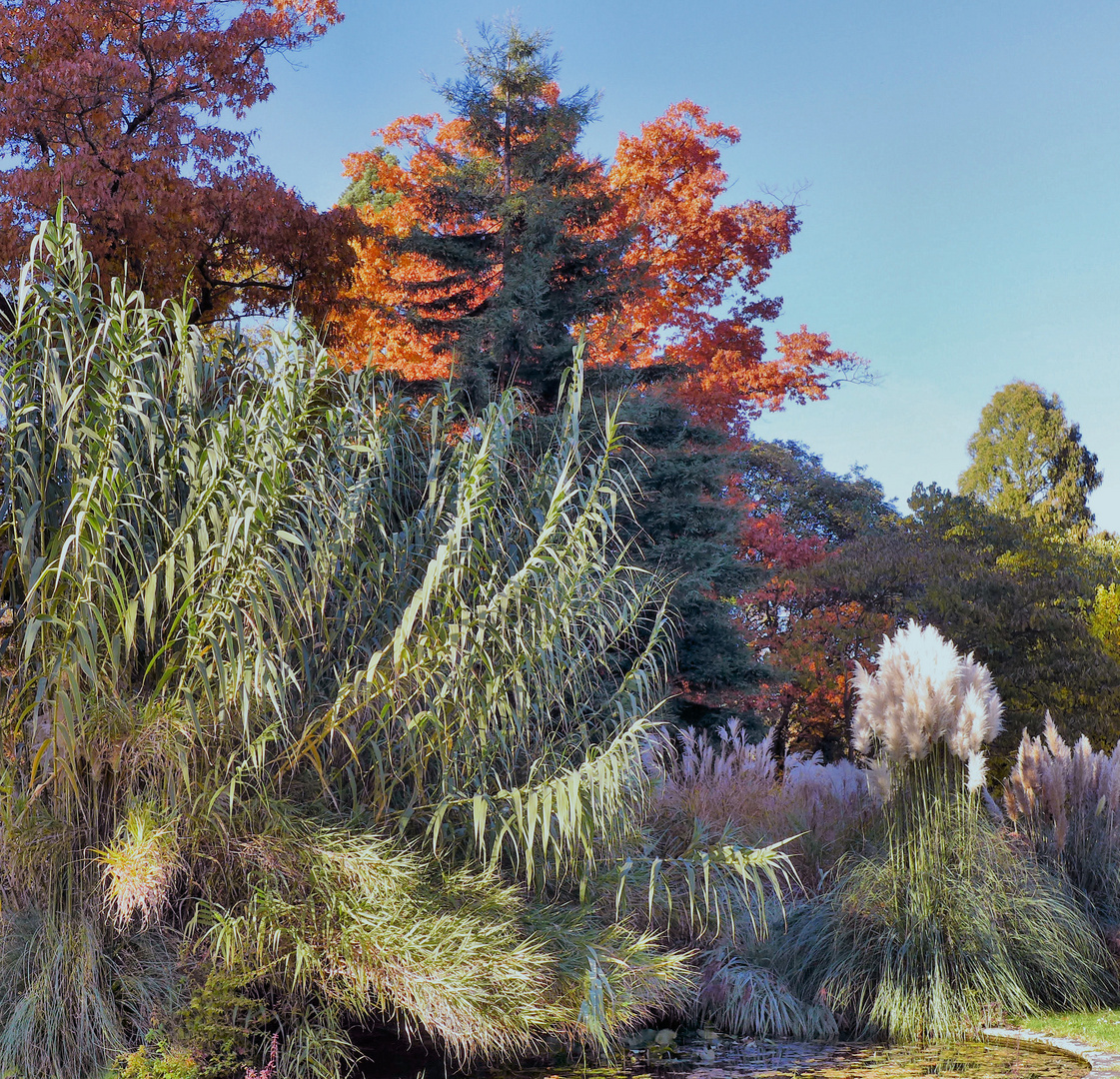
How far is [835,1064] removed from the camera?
4.30 metres

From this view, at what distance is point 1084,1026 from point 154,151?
1117 centimetres

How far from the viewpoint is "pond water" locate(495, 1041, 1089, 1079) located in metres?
4.12

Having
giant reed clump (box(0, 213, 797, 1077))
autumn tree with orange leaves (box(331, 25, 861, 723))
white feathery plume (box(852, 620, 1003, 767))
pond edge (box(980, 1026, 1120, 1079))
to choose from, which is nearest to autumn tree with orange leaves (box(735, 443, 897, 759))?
autumn tree with orange leaves (box(331, 25, 861, 723))

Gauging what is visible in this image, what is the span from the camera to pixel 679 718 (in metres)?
10.3

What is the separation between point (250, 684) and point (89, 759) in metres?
0.72

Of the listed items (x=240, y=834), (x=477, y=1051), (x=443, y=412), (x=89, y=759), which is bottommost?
(x=477, y=1051)

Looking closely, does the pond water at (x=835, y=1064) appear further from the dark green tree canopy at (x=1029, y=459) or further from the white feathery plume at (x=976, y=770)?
the dark green tree canopy at (x=1029, y=459)

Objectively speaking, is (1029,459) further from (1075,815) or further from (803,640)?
(1075,815)

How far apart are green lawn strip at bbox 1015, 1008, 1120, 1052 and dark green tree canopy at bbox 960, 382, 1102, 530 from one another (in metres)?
20.8

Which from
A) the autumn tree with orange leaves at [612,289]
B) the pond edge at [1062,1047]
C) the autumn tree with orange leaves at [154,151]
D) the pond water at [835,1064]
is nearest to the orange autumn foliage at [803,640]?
the autumn tree with orange leaves at [612,289]

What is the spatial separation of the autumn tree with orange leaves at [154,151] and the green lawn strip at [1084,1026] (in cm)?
848

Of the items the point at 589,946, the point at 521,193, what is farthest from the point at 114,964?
the point at 521,193

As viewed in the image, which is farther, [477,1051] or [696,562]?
[696,562]

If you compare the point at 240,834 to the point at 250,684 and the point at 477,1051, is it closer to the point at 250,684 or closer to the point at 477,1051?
the point at 250,684
